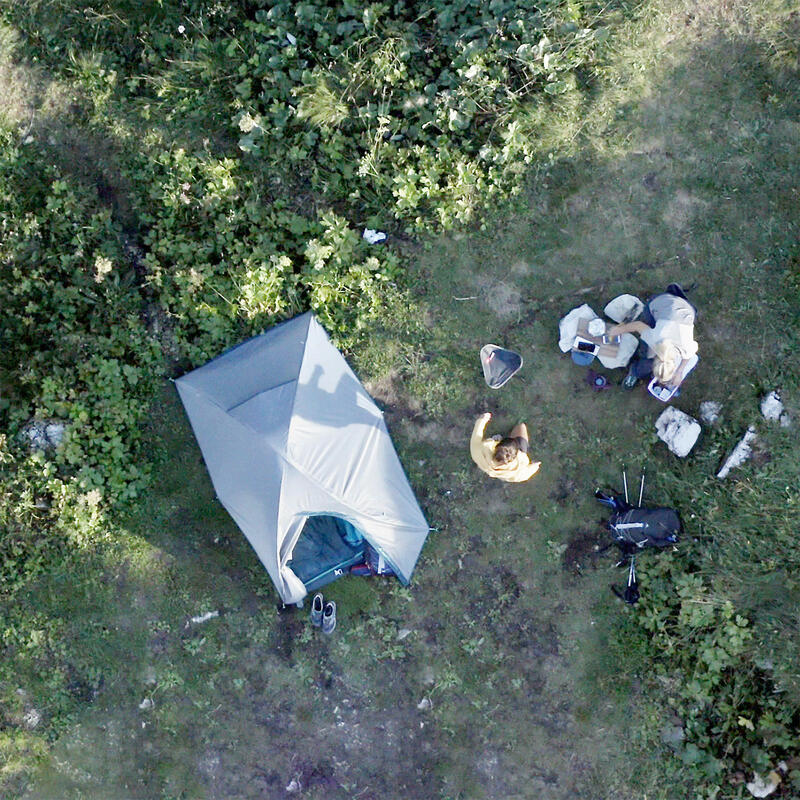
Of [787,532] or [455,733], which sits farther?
[455,733]

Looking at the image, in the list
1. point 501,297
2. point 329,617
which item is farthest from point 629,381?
point 329,617

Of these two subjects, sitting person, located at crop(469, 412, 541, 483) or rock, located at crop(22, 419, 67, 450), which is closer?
sitting person, located at crop(469, 412, 541, 483)

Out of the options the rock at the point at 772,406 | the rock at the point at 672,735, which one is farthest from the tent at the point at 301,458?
the rock at the point at 772,406

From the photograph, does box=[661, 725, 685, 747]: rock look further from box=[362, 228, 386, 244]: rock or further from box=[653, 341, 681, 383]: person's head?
box=[362, 228, 386, 244]: rock

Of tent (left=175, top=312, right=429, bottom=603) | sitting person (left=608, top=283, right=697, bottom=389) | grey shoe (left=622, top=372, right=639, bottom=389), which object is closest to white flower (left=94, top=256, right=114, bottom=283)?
tent (left=175, top=312, right=429, bottom=603)

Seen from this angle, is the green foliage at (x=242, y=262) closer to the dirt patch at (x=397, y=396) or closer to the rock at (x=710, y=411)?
the dirt patch at (x=397, y=396)

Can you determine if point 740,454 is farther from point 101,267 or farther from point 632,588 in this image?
point 101,267

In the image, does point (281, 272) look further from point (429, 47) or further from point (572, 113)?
point (572, 113)

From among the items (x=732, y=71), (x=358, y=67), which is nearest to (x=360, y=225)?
(x=358, y=67)
